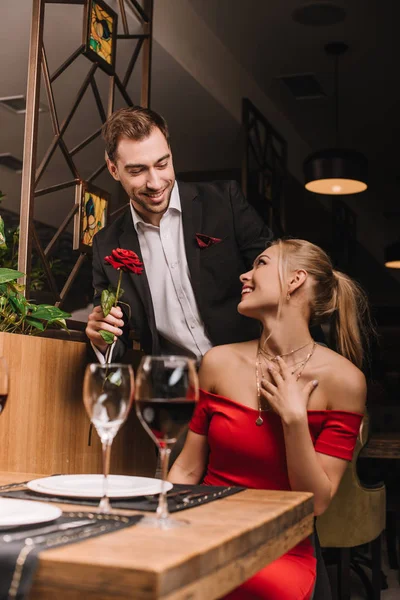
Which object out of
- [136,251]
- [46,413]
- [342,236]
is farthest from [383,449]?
[342,236]

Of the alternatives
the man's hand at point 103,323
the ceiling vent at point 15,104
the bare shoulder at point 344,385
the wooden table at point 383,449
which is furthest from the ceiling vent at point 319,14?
the bare shoulder at point 344,385

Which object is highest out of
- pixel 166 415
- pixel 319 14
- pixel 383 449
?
pixel 319 14

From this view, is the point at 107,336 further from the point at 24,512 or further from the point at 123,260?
the point at 24,512

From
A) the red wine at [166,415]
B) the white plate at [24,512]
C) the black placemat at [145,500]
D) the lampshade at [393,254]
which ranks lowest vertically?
the black placemat at [145,500]

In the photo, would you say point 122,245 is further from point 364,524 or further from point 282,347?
point 364,524

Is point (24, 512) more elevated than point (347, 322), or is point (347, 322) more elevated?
point (347, 322)

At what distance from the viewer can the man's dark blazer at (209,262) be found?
226 centimetres

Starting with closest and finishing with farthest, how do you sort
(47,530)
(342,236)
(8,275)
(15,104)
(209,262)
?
1. (47,530)
2. (8,275)
3. (209,262)
4. (15,104)
5. (342,236)

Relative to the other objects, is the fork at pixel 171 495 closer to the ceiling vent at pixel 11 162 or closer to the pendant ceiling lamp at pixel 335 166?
the pendant ceiling lamp at pixel 335 166

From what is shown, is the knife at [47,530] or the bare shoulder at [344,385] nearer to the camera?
the knife at [47,530]

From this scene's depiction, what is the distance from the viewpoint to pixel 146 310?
2268mm

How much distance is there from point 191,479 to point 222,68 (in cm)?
429

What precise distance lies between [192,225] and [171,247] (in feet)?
0.31

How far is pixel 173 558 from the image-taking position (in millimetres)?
755
